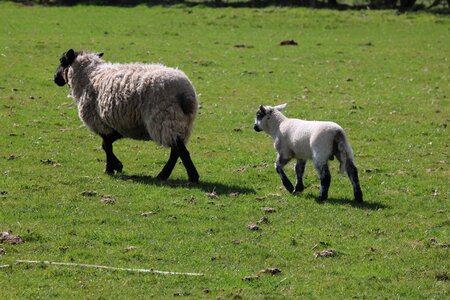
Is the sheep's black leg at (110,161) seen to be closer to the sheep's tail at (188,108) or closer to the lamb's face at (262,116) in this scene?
the sheep's tail at (188,108)

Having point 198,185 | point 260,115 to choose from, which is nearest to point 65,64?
point 198,185

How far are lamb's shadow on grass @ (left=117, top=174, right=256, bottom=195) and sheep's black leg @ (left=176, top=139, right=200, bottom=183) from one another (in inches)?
5.2

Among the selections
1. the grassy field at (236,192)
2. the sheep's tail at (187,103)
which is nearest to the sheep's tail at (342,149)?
the grassy field at (236,192)

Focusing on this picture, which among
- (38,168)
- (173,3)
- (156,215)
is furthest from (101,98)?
(173,3)

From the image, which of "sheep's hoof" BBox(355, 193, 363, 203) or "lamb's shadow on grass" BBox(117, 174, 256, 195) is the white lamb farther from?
"lamb's shadow on grass" BBox(117, 174, 256, 195)

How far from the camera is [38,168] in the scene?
1605 cm

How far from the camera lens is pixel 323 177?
13.6 meters

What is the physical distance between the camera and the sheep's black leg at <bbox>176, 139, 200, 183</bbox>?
49.6 feet

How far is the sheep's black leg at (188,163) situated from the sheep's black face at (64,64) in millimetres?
3668

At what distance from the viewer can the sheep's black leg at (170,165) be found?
50.0 ft

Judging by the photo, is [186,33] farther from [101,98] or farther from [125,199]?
[125,199]

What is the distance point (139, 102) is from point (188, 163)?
58.0 inches

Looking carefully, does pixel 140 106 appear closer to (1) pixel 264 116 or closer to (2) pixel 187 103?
(2) pixel 187 103

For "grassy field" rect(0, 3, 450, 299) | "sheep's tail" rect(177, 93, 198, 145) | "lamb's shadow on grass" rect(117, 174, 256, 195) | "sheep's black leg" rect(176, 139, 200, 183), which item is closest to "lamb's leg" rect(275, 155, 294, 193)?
"grassy field" rect(0, 3, 450, 299)
